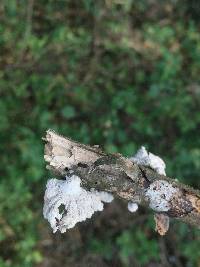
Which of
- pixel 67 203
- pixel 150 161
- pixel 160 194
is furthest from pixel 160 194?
pixel 67 203

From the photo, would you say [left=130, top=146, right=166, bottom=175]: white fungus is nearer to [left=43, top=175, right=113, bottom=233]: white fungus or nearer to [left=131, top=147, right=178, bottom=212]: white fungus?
[left=131, top=147, right=178, bottom=212]: white fungus

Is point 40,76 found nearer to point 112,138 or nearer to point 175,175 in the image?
point 112,138

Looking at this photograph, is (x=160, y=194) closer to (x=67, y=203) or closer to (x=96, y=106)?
(x=67, y=203)

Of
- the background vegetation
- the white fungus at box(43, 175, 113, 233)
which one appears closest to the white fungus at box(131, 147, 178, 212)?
the white fungus at box(43, 175, 113, 233)

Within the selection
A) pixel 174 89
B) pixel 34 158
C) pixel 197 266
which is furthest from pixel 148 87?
pixel 197 266

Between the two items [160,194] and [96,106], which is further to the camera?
[96,106]

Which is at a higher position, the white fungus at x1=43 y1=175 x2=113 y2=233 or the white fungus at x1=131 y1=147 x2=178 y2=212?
the white fungus at x1=131 y1=147 x2=178 y2=212
